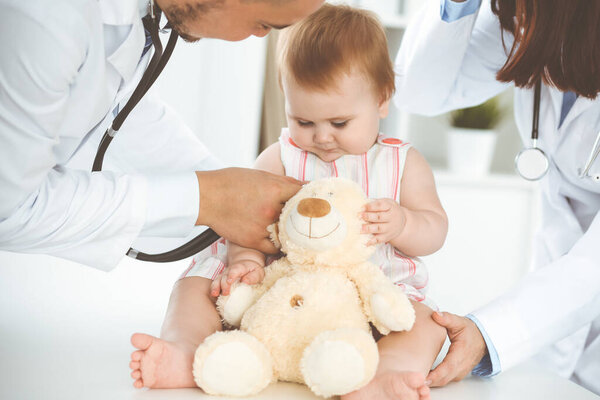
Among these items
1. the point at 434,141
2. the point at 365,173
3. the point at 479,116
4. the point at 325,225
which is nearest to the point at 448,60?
the point at 365,173

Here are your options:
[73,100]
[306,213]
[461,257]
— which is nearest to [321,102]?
[306,213]

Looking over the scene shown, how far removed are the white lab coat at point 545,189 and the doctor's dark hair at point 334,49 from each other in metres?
0.29

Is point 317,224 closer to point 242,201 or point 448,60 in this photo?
point 242,201

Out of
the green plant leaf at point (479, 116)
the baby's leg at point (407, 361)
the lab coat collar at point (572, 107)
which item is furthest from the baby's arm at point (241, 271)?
the green plant leaf at point (479, 116)

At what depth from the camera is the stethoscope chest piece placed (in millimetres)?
1262

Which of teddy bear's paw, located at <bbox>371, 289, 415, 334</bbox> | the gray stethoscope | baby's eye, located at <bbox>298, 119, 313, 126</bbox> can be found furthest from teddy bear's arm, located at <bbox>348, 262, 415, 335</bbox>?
the gray stethoscope

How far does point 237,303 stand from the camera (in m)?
0.96

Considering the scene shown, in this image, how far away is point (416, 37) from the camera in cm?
148

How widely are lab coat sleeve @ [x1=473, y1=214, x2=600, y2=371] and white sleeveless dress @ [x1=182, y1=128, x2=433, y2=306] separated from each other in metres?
0.13

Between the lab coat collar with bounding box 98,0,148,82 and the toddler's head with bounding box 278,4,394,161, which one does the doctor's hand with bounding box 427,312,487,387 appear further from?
the lab coat collar with bounding box 98,0,148,82

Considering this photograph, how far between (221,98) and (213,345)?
1.94 metres

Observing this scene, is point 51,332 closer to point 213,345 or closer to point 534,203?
point 213,345

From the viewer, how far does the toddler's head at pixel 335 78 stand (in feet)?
3.60

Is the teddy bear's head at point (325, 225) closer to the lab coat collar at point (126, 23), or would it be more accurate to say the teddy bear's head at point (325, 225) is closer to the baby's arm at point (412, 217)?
the baby's arm at point (412, 217)
